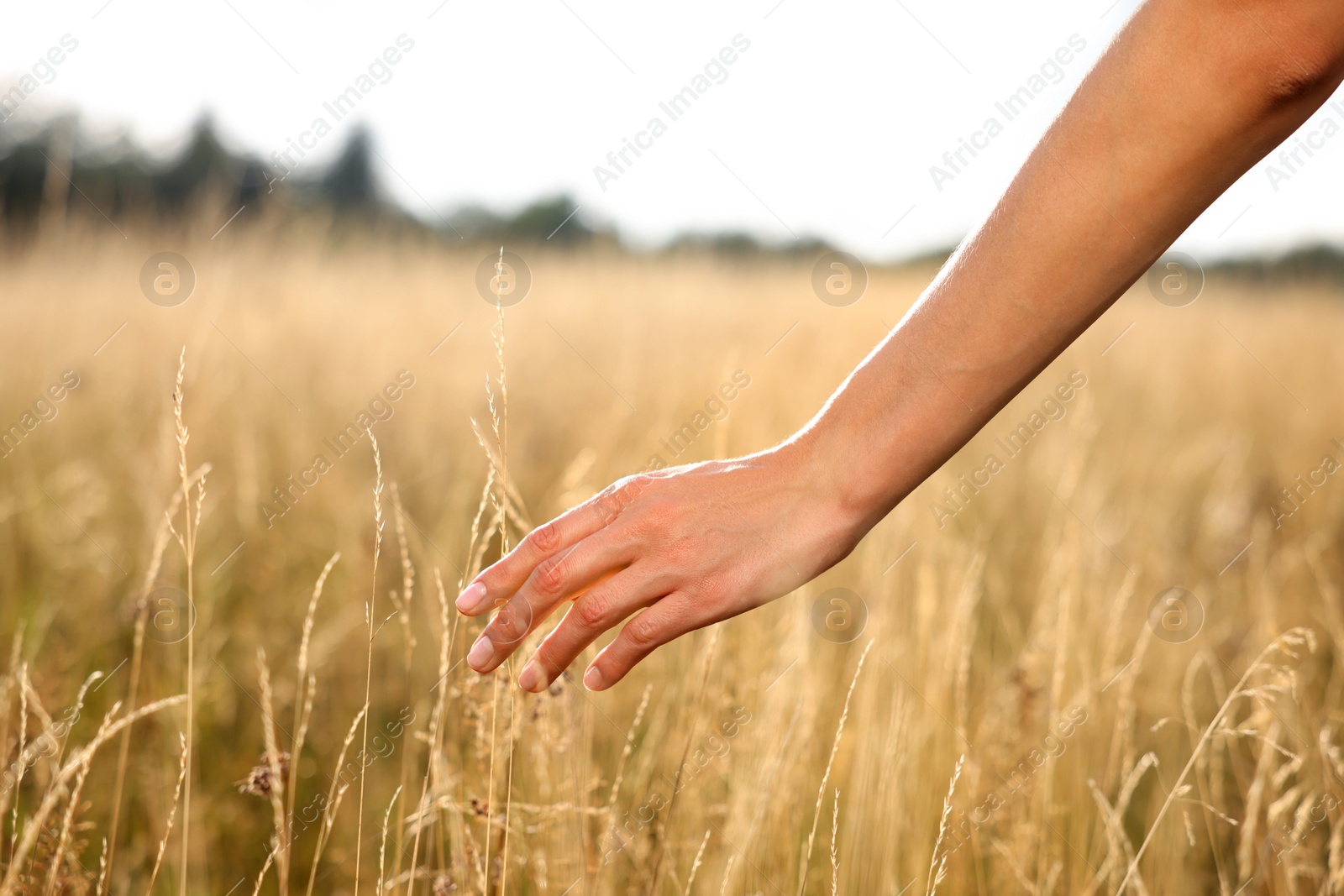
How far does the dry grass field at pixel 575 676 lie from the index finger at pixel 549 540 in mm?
83

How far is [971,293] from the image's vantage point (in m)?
0.77

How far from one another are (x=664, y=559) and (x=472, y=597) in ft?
0.66

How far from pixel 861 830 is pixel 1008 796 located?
10.4 inches

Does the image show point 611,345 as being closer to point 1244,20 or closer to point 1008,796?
point 1008,796

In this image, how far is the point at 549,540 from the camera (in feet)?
2.68

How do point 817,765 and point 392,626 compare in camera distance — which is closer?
point 817,765

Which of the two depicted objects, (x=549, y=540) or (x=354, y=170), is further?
(x=354, y=170)

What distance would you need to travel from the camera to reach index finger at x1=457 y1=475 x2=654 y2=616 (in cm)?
82

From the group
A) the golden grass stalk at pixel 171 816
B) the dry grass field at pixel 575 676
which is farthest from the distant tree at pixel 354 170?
the golden grass stalk at pixel 171 816

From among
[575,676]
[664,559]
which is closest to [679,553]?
[664,559]

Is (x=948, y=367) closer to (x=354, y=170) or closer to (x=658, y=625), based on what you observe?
(x=658, y=625)

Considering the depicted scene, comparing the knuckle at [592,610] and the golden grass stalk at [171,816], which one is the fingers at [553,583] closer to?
the knuckle at [592,610]

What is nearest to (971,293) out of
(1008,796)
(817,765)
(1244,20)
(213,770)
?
(1244,20)

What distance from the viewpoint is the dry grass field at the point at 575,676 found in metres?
1.12
